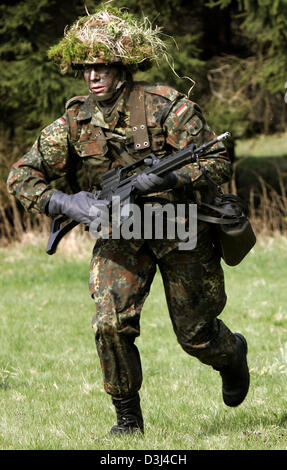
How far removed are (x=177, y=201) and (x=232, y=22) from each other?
1221 centimetres

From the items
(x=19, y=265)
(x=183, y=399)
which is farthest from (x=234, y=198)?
(x=19, y=265)

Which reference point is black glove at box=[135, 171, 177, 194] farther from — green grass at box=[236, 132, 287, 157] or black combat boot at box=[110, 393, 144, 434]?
green grass at box=[236, 132, 287, 157]

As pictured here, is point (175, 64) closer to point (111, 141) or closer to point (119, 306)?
point (111, 141)

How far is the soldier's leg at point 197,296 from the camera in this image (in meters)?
4.52

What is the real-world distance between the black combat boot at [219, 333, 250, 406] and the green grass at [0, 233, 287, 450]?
0.13 metres

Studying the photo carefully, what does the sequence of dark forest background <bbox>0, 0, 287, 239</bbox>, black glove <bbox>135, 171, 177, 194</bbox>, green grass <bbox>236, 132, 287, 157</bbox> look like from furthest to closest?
green grass <bbox>236, 132, 287, 157</bbox>, dark forest background <bbox>0, 0, 287, 239</bbox>, black glove <bbox>135, 171, 177, 194</bbox>

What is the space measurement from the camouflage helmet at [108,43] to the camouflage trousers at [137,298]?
3.24ft

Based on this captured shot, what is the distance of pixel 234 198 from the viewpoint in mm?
4547

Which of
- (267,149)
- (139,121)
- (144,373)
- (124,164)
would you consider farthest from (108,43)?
(267,149)

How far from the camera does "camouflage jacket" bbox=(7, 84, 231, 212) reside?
14.8 feet

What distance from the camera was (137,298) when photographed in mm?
4449

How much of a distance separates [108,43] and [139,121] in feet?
1.45

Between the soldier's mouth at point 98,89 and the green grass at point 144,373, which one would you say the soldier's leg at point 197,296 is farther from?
the soldier's mouth at point 98,89

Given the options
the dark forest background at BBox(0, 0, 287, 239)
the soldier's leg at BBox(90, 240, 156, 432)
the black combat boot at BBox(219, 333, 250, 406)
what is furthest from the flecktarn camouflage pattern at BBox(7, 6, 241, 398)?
the dark forest background at BBox(0, 0, 287, 239)
